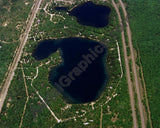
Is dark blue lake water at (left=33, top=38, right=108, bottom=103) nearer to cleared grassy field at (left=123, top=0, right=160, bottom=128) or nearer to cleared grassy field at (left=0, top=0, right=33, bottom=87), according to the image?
cleared grassy field at (left=0, top=0, right=33, bottom=87)

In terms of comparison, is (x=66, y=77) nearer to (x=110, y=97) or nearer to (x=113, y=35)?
(x=110, y=97)

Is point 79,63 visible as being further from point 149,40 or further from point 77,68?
point 149,40

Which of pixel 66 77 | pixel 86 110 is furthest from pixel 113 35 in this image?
pixel 86 110

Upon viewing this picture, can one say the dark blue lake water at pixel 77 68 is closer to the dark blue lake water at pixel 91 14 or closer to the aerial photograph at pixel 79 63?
the aerial photograph at pixel 79 63

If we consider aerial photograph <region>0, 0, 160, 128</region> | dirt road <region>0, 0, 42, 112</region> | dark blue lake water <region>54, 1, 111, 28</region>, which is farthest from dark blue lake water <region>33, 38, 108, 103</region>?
dark blue lake water <region>54, 1, 111, 28</region>

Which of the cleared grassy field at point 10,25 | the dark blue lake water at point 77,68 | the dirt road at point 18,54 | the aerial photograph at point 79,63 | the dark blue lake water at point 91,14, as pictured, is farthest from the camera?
the dark blue lake water at point 91,14

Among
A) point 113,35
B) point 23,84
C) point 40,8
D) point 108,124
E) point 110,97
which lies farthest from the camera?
point 40,8

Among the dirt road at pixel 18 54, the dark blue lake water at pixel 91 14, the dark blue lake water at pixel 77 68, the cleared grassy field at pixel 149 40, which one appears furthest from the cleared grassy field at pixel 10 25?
the cleared grassy field at pixel 149 40
